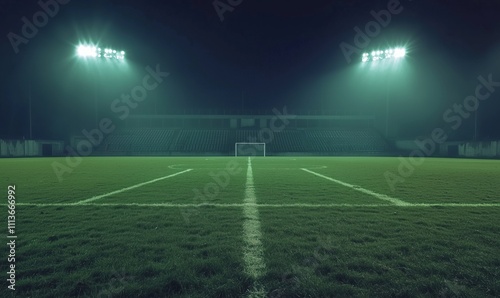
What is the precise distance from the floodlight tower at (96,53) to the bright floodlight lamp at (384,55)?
29819 millimetres

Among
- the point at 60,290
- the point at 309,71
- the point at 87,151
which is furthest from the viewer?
the point at 309,71

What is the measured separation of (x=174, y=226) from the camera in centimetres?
360

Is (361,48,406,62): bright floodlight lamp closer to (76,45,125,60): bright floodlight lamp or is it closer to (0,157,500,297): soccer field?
(76,45,125,60): bright floodlight lamp

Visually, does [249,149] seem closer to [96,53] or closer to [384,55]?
[384,55]

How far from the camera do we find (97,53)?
3278 centimetres

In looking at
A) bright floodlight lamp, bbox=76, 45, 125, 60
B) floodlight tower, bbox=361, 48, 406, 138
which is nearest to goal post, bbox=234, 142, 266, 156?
floodlight tower, bbox=361, 48, 406, 138

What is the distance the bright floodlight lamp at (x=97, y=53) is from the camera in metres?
31.7

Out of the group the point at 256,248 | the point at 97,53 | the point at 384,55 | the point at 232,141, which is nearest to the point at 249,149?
the point at 232,141

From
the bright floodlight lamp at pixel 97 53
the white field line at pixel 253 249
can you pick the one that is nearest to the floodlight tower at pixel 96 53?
the bright floodlight lamp at pixel 97 53

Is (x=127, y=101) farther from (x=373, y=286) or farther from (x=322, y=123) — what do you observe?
(x=373, y=286)

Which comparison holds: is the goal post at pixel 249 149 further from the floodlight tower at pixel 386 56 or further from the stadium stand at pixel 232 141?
the floodlight tower at pixel 386 56

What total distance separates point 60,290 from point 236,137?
3687cm

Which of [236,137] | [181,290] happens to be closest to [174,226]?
[181,290]

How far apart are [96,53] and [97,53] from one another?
0.55 feet
